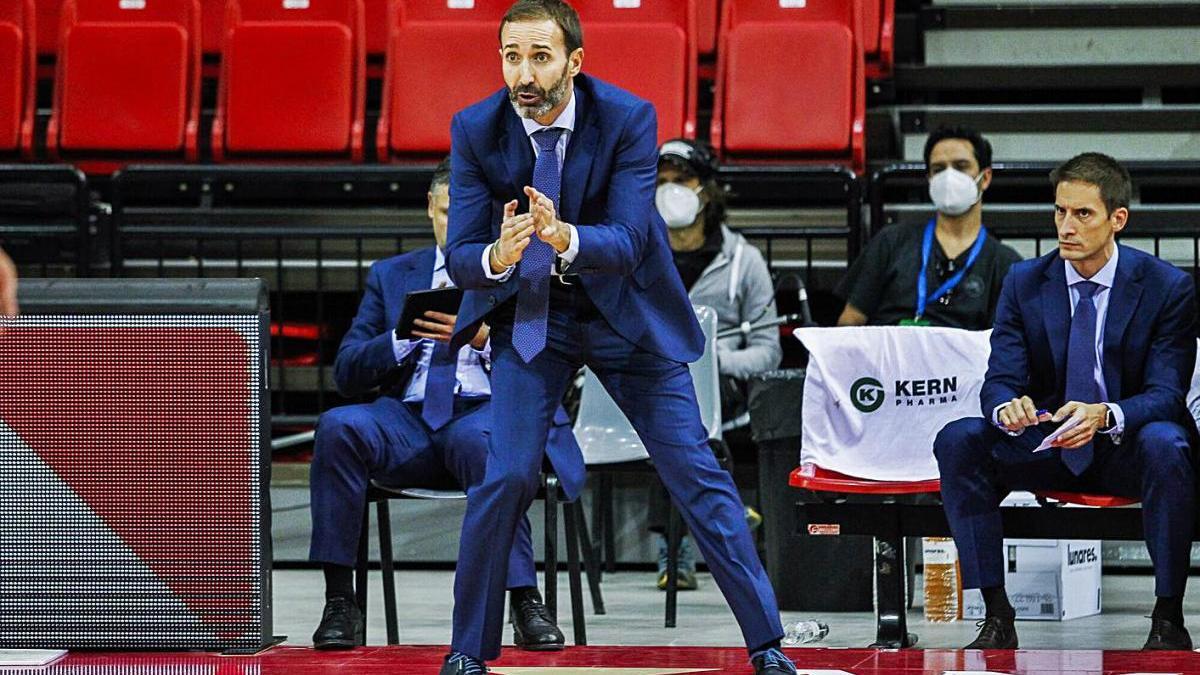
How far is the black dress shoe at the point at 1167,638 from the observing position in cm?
460

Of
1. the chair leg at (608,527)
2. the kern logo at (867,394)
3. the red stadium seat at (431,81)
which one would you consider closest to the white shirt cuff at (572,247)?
the kern logo at (867,394)

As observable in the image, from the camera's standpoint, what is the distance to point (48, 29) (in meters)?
9.32

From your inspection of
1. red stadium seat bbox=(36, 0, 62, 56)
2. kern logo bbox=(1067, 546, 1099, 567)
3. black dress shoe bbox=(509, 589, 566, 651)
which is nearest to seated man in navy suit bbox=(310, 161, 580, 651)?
black dress shoe bbox=(509, 589, 566, 651)

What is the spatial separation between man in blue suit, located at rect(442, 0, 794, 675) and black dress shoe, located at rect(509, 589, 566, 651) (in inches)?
27.9

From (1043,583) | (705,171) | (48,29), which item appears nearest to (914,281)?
(705,171)

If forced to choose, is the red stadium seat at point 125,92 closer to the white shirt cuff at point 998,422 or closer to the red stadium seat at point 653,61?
the red stadium seat at point 653,61

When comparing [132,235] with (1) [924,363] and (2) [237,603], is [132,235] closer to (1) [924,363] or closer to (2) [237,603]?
→ (2) [237,603]

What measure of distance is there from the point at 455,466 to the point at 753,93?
3.68 metres

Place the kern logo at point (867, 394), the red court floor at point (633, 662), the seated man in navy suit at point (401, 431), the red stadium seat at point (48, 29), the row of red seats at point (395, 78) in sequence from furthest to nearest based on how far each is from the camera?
the red stadium seat at point (48, 29) → the row of red seats at point (395, 78) → the kern logo at point (867, 394) → the seated man in navy suit at point (401, 431) → the red court floor at point (633, 662)

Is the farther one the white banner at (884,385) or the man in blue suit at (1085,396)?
the white banner at (884,385)

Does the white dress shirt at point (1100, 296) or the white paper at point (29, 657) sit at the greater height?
the white dress shirt at point (1100, 296)

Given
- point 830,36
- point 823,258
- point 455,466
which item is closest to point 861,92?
point 830,36

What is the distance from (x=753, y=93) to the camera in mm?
8180

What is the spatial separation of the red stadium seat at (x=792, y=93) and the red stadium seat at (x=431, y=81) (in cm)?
112
